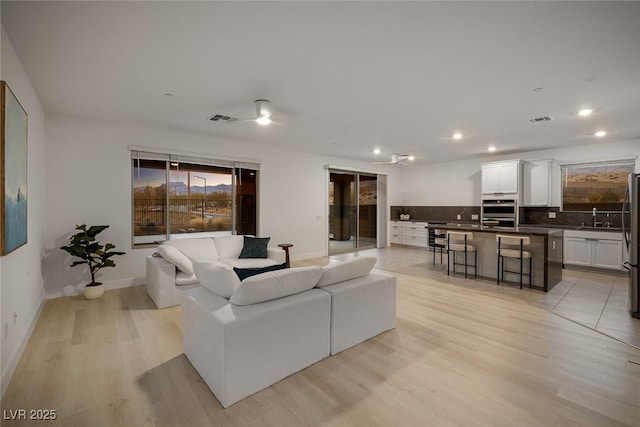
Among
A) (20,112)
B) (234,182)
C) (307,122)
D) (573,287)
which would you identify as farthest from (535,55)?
(234,182)

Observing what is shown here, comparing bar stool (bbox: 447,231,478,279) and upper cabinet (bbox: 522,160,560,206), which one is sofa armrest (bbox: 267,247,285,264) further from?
upper cabinet (bbox: 522,160,560,206)

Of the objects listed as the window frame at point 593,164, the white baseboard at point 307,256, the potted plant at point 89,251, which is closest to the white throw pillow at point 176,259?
the potted plant at point 89,251

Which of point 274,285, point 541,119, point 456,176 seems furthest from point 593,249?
A: point 274,285

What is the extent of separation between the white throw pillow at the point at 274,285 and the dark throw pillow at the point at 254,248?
8.53ft

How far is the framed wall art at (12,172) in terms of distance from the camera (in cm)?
215

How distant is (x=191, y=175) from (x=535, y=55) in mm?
5323

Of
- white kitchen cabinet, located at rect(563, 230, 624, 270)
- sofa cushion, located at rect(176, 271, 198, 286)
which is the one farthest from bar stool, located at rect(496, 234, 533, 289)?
sofa cushion, located at rect(176, 271, 198, 286)

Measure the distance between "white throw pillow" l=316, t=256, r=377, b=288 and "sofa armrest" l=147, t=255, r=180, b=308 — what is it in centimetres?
227

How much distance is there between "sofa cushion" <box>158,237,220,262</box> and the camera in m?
4.64

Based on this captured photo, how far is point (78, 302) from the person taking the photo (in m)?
4.06

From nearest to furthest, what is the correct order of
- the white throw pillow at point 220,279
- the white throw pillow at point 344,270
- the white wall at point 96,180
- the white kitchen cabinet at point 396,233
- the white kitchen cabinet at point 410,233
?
1. the white throw pillow at point 220,279
2. the white throw pillow at point 344,270
3. the white wall at point 96,180
4. the white kitchen cabinet at point 410,233
5. the white kitchen cabinet at point 396,233

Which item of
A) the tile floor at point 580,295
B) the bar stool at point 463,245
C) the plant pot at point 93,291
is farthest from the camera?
the bar stool at point 463,245

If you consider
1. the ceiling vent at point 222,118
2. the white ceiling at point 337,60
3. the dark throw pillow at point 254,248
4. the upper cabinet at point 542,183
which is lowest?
the dark throw pillow at point 254,248

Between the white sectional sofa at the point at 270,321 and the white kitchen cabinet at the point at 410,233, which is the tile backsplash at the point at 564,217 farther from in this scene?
the white sectional sofa at the point at 270,321
